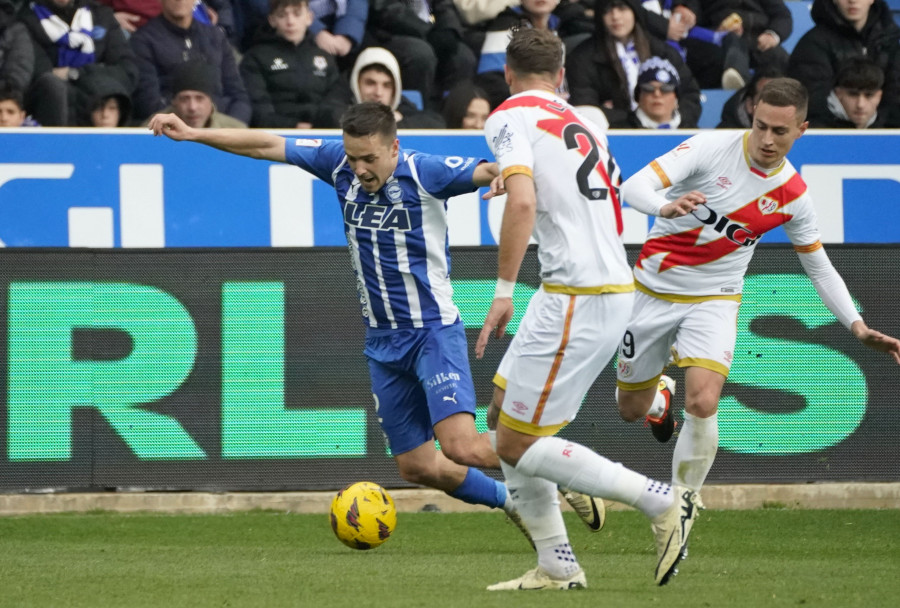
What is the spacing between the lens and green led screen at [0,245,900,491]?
8844 millimetres

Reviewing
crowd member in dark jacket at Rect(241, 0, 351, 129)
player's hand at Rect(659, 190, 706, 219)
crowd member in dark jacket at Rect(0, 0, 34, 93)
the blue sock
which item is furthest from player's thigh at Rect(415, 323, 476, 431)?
crowd member in dark jacket at Rect(0, 0, 34, 93)

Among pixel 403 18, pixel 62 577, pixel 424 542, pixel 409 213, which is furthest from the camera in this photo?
pixel 403 18

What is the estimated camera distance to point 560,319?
514 cm

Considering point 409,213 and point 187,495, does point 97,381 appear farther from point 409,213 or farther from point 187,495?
point 409,213

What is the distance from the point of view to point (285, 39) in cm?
1071

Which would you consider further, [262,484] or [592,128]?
[262,484]

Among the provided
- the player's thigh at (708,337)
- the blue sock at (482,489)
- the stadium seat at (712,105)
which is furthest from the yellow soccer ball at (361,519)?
the stadium seat at (712,105)

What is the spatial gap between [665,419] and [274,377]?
261 cm

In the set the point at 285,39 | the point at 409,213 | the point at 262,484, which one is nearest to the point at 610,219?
the point at 409,213

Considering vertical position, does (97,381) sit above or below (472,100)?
below

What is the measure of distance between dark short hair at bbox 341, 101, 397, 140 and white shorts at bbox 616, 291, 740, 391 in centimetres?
185

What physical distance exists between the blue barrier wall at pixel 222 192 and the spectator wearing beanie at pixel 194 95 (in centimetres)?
33

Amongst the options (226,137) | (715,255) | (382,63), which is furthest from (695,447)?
(382,63)

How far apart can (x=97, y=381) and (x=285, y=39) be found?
3314 millimetres
